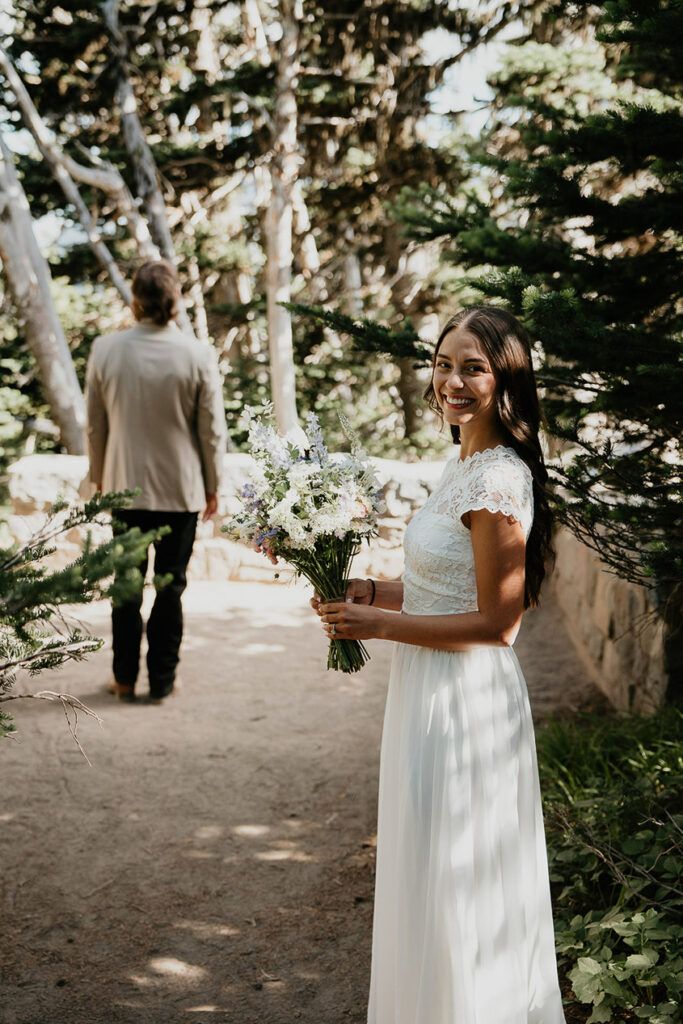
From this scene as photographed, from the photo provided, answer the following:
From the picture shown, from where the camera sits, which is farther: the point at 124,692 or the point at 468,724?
the point at 124,692

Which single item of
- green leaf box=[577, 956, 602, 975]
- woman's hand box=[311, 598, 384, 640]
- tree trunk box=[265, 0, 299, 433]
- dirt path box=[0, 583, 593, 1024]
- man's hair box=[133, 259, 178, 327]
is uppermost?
tree trunk box=[265, 0, 299, 433]

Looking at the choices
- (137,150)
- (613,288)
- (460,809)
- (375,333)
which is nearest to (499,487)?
(460,809)

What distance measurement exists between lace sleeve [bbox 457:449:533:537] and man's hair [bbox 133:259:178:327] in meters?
2.82

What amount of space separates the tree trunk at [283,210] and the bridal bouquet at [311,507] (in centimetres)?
753

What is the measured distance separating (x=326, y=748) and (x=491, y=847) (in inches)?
99.0

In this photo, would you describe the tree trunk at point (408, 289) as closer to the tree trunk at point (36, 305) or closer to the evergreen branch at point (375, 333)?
the tree trunk at point (36, 305)

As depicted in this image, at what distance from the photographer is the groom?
438cm

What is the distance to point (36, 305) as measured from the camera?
9117 mm

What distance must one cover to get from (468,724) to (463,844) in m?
0.28

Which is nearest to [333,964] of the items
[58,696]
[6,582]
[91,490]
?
[58,696]

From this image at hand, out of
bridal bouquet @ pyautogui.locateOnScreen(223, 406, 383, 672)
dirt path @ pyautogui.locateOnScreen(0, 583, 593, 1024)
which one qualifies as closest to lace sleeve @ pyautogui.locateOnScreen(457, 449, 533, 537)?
bridal bouquet @ pyautogui.locateOnScreen(223, 406, 383, 672)

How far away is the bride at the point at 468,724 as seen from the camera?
1.95 meters

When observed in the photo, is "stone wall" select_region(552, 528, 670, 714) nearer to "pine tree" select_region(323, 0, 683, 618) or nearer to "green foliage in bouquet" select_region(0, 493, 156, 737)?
"pine tree" select_region(323, 0, 683, 618)

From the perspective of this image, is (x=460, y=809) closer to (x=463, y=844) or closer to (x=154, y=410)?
(x=463, y=844)
